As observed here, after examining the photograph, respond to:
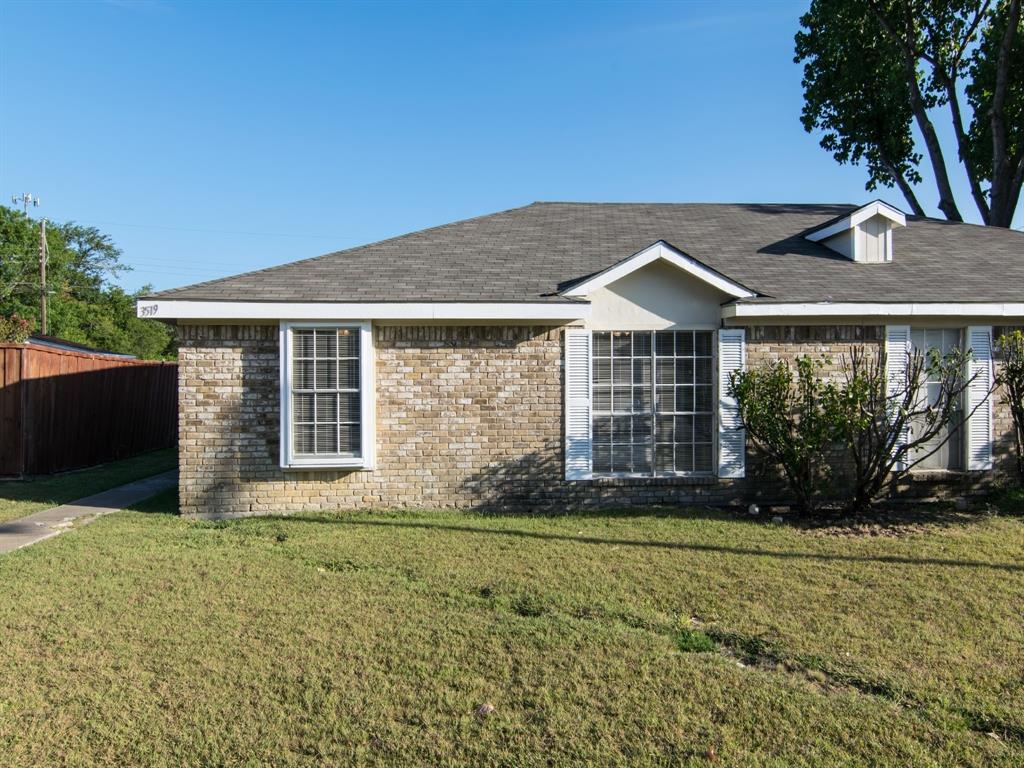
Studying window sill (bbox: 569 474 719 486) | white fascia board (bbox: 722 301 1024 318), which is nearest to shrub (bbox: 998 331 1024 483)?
white fascia board (bbox: 722 301 1024 318)

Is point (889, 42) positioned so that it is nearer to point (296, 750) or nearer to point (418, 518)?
point (418, 518)

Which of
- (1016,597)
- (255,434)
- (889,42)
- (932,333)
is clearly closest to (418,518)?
(255,434)

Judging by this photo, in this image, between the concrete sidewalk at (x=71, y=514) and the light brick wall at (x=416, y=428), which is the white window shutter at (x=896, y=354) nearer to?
the light brick wall at (x=416, y=428)

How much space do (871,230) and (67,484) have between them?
44.0 ft

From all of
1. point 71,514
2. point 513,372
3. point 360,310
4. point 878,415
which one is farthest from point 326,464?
point 878,415

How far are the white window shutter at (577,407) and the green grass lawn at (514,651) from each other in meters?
1.78

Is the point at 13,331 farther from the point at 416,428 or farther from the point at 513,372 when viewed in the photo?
the point at 513,372

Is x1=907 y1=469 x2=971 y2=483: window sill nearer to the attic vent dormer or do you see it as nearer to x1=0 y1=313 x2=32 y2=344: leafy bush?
the attic vent dormer

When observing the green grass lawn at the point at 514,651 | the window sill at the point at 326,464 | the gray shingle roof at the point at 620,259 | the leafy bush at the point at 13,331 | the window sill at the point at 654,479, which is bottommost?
the green grass lawn at the point at 514,651

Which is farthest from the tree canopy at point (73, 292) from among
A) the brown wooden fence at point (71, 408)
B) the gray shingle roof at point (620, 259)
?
the gray shingle roof at point (620, 259)

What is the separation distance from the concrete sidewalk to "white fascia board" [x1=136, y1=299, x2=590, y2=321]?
2687mm

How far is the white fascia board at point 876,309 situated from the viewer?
930 cm

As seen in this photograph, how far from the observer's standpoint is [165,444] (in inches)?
765

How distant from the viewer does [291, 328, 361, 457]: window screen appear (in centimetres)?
910
